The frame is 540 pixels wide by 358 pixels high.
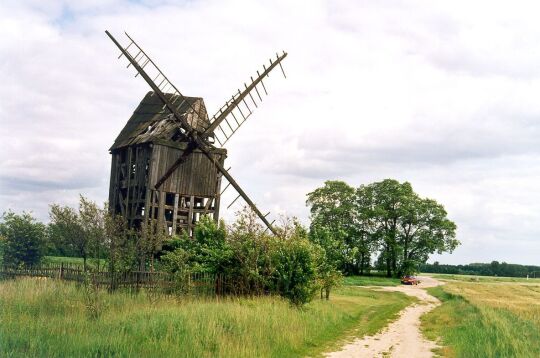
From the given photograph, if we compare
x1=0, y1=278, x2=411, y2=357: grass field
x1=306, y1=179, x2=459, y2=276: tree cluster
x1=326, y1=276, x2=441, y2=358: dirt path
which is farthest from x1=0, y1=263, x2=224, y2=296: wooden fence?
x1=306, y1=179, x2=459, y2=276: tree cluster

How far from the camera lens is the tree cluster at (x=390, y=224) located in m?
77.6

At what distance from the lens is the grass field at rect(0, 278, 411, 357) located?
41.3 feet

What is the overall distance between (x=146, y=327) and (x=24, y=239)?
38.6 m

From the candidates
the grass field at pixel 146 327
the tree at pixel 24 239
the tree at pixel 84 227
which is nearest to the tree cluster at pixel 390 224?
the tree at pixel 24 239

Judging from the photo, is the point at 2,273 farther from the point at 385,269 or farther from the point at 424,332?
the point at 385,269

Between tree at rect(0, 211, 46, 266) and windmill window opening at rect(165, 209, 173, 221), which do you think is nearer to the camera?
windmill window opening at rect(165, 209, 173, 221)

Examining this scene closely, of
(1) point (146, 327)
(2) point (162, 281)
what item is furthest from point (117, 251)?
(1) point (146, 327)

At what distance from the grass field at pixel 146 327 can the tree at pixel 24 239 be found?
28.0m

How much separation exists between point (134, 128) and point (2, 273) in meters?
14.3

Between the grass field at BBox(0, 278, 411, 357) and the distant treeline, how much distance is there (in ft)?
377

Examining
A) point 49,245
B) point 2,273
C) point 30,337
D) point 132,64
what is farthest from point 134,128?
point 30,337

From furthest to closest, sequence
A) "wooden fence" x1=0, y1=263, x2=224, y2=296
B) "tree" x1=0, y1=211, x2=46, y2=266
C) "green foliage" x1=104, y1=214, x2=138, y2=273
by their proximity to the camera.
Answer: "tree" x1=0, y1=211, x2=46, y2=266 → "green foliage" x1=104, y1=214, x2=138, y2=273 → "wooden fence" x1=0, y1=263, x2=224, y2=296

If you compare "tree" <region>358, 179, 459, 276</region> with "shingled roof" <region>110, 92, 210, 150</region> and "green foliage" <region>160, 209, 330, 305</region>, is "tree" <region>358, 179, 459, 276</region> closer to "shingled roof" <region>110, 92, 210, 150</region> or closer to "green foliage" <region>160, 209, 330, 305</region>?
"shingled roof" <region>110, 92, 210, 150</region>

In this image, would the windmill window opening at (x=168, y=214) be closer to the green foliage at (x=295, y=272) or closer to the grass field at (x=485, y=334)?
the green foliage at (x=295, y=272)
